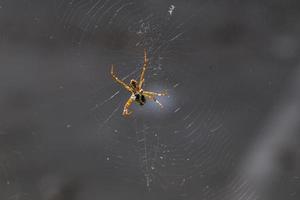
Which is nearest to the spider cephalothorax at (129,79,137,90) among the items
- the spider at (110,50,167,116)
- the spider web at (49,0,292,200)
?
the spider at (110,50,167,116)

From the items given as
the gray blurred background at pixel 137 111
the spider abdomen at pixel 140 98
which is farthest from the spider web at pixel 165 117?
the spider abdomen at pixel 140 98

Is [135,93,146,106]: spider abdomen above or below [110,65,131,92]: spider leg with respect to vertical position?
below

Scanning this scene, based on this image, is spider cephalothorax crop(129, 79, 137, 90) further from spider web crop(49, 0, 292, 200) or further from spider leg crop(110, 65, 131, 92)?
spider web crop(49, 0, 292, 200)

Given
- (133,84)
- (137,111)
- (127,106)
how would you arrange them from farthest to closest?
(137,111)
(127,106)
(133,84)

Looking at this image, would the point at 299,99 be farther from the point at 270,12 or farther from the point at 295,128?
the point at 270,12

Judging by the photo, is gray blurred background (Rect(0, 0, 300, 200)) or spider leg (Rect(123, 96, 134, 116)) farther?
gray blurred background (Rect(0, 0, 300, 200))

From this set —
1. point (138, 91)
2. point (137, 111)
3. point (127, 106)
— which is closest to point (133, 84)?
point (138, 91)

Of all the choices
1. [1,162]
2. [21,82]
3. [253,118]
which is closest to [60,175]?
[1,162]

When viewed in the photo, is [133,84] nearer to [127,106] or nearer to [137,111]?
[127,106]

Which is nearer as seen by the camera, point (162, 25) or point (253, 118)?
point (162, 25)
